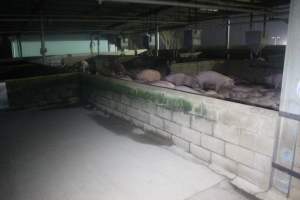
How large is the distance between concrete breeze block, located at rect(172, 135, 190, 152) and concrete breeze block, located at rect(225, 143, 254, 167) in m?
0.55

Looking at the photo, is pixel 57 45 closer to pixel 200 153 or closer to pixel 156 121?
pixel 156 121

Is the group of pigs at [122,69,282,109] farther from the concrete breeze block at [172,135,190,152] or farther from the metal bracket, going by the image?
the metal bracket

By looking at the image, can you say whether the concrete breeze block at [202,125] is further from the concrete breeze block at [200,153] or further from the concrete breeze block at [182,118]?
the concrete breeze block at [200,153]

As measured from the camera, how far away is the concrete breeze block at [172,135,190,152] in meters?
2.77

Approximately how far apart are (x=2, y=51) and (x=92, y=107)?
22.7ft

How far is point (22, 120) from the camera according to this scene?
402cm

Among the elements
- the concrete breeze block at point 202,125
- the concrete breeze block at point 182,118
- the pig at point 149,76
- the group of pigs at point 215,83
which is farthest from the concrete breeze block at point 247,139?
the pig at point 149,76

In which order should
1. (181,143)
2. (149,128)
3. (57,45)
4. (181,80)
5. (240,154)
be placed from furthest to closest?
(57,45), (181,80), (149,128), (181,143), (240,154)

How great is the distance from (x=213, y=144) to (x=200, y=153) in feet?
0.75

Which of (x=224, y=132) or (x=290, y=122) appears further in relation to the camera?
(x=224, y=132)

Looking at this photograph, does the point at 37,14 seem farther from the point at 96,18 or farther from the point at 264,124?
the point at 264,124

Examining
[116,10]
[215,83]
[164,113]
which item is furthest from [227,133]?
[116,10]

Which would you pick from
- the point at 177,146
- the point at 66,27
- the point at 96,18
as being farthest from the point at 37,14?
the point at 177,146

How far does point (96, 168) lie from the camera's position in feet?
8.07
